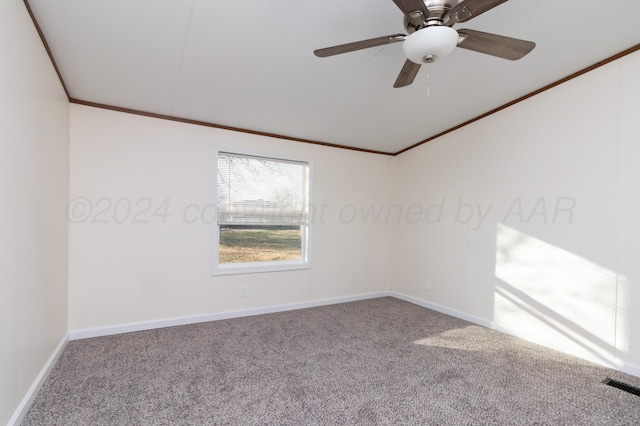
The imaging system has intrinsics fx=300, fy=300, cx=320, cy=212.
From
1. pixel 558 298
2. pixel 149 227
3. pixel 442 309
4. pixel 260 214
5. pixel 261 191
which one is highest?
pixel 261 191

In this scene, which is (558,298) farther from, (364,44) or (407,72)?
(364,44)

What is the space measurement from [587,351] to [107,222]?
4793mm

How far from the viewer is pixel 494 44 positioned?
1.79 metres

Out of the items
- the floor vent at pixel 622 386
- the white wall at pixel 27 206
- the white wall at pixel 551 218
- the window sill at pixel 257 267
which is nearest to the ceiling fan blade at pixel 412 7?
the white wall at pixel 27 206

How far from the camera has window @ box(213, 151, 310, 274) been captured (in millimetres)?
3744

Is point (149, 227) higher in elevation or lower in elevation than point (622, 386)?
higher

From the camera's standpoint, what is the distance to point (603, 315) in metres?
2.65

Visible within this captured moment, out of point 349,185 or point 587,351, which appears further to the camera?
point 349,185

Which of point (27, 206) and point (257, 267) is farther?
point (257, 267)

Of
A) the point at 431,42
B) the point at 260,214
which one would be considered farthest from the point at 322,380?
the point at 431,42

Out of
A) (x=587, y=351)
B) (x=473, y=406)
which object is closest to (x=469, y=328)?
(x=587, y=351)

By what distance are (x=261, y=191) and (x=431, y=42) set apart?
2838 mm

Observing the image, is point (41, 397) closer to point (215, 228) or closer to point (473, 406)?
point (215, 228)

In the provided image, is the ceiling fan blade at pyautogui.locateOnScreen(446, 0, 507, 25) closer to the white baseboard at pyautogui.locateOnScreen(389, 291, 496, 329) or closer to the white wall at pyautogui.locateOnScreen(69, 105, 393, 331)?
the white wall at pyautogui.locateOnScreen(69, 105, 393, 331)
